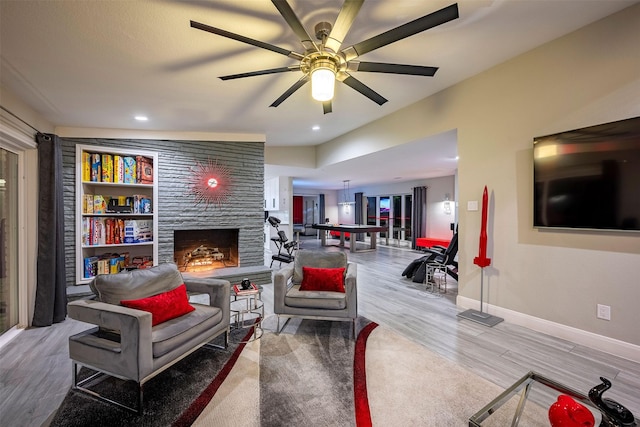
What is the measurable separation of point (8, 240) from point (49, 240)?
0.32 m

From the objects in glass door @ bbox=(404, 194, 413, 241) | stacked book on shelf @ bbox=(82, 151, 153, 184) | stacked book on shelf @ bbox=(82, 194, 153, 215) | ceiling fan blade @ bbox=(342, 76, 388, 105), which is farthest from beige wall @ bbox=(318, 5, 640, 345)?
glass door @ bbox=(404, 194, 413, 241)

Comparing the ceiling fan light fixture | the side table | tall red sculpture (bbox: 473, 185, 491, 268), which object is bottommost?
the side table

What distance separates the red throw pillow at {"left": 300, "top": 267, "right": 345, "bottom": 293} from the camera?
3057mm

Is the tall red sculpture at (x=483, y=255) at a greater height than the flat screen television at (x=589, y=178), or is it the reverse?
the flat screen television at (x=589, y=178)

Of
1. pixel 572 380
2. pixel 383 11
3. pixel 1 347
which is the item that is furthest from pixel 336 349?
pixel 1 347

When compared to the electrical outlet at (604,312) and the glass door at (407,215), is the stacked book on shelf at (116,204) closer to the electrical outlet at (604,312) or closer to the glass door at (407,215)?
the electrical outlet at (604,312)

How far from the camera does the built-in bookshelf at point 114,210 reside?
159 inches

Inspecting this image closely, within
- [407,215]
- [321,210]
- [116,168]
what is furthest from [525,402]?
[321,210]

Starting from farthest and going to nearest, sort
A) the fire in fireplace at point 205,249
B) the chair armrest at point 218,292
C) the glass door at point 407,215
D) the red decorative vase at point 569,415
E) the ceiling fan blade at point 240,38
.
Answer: the glass door at point 407,215 < the fire in fireplace at point 205,249 < the chair armrest at point 218,292 < the ceiling fan blade at point 240,38 < the red decorative vase at point 569,415

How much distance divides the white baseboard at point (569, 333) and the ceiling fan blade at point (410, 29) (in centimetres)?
298

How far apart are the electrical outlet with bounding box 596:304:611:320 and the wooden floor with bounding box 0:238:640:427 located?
32 cm

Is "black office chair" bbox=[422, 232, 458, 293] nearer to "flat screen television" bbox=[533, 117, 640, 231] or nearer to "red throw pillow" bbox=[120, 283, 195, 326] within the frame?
"flat screen television" bbox=[533, 117, 640, 231]

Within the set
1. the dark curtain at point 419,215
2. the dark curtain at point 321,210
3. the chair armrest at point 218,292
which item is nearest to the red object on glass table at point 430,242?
the dark curtain at point 419,215

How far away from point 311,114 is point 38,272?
3905 millimetres
